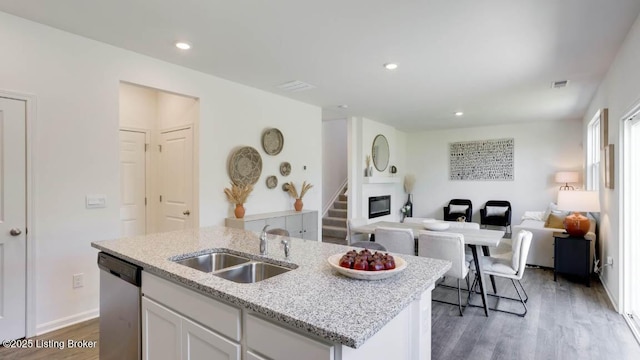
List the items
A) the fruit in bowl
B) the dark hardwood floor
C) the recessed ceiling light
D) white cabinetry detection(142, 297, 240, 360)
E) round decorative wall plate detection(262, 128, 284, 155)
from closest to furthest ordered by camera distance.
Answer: white cabinetry detection(142, 297, 240, 360), the fruit in bowl, the dark hardwood floor, the recessed ceiling light, round decorative wall plate detection(262, 128, 284, 155)

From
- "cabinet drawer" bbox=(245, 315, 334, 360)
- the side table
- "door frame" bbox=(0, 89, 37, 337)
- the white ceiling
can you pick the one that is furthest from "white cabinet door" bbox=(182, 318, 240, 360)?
the side table

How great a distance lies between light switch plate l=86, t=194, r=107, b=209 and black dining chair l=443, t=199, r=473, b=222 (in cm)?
684

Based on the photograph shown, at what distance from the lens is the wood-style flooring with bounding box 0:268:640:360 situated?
247 centimetres

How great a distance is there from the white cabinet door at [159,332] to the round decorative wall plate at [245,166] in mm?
2436

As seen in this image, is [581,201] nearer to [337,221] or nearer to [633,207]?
[633,207]

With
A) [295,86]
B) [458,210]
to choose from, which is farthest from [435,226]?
[458,210]

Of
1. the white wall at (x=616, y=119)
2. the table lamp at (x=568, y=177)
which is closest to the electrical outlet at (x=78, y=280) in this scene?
the white wall at (x=616, y=119)

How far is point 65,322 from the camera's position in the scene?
285cm

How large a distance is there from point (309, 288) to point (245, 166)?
3.13 meters

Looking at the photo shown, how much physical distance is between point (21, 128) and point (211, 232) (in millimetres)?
1697

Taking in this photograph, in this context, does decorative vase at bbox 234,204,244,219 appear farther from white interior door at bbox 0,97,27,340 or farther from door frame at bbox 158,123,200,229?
white interior door at bbox 0,97,27,340

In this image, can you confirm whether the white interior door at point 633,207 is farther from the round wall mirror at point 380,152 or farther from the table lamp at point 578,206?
the round wall mirror at point 380,152

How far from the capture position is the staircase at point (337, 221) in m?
7.00

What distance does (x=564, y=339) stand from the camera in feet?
8.89
